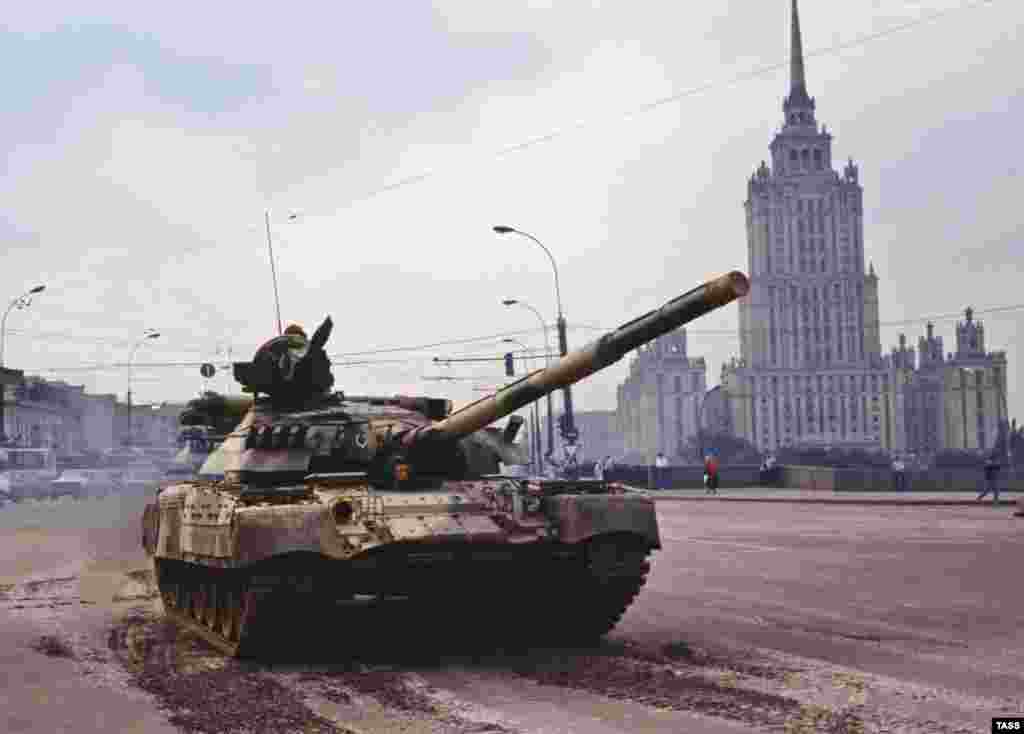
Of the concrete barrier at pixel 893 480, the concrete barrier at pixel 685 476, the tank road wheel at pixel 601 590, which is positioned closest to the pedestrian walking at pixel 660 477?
the concrete barrier at pixel 685 476

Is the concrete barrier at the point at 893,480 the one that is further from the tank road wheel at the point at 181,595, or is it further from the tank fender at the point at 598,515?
the tank fender at the point at 598,515

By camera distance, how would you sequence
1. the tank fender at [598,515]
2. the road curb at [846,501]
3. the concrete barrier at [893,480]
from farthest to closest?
the concrete barrier at [893,480], the road curb at [846,501], the tank fender at [598,515]

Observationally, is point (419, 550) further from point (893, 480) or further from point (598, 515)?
point (893, 480)

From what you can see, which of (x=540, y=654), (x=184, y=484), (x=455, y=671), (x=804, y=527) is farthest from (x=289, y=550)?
(x=804, y=527)

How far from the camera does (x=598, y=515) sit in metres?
11.6

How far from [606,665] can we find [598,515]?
132cm

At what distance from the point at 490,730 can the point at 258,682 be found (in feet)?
8.65

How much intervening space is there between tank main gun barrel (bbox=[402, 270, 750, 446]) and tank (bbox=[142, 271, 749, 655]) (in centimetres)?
1

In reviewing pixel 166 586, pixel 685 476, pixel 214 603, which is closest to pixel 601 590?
pixel 214 603

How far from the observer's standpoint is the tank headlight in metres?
10.9

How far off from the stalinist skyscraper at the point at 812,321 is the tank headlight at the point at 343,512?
589 ft

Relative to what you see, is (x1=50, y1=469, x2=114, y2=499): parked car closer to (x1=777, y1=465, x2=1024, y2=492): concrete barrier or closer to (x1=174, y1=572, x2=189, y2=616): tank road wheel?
(x1=777, y1=465, x2=1024, y2=492): concrete barrier

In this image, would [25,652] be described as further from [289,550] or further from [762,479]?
[762,479]

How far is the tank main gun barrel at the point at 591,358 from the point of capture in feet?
34.3
